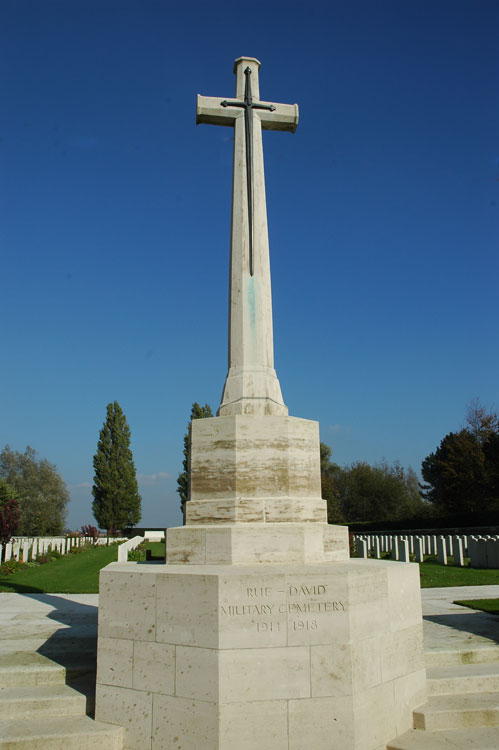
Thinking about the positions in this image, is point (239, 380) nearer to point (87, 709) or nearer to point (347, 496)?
point (87, 709)

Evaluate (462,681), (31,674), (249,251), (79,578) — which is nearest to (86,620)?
(31,674)

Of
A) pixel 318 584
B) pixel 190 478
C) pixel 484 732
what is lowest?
pixel 484 732

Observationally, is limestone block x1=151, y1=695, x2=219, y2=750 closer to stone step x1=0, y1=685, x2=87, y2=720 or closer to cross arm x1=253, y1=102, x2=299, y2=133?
stone step x1=0, y1=685, x2=87, y2=720

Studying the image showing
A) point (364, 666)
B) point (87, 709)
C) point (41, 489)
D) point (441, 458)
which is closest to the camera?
point (364, 666)

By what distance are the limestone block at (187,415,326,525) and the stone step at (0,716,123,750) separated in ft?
5.87

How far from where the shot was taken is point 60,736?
4059 mm

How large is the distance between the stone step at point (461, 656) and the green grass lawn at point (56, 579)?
326 inches

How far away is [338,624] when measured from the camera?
4156mm

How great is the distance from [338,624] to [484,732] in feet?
5.03

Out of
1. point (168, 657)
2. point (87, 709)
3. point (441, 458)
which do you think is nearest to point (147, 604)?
point (168, 657)

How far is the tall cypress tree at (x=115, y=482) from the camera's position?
44125 mm

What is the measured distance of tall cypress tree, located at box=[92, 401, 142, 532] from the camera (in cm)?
4412

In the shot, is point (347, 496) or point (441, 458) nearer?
point (441, 458)

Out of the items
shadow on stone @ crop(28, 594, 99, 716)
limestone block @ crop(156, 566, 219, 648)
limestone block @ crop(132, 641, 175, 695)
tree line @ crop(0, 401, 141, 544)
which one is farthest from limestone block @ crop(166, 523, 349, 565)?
tree line @ crop(0, 401, 141, 544)
